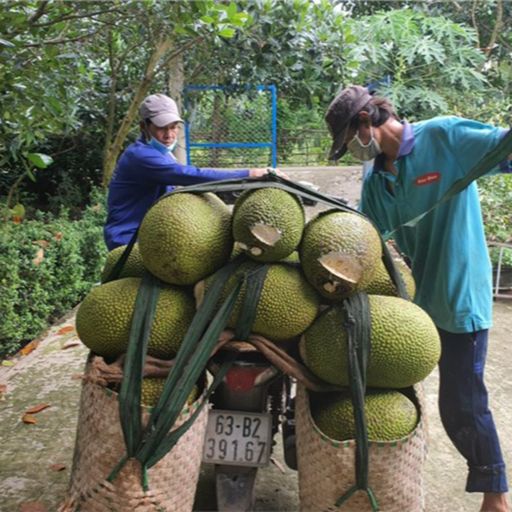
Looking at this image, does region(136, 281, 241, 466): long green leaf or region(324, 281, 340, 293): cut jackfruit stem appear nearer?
region(136, 281, 241, 466): long green leaf

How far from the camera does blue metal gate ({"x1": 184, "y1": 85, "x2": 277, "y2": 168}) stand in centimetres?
726

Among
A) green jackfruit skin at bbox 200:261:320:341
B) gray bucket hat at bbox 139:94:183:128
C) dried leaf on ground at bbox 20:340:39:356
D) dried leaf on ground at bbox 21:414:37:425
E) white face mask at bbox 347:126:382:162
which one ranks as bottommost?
dried leaf on ground at bbox 20:340:39:356

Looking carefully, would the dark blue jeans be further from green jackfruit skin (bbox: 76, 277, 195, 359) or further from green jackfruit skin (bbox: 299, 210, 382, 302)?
green jackfruit skin (bbox: 76, 277, 195, 359)

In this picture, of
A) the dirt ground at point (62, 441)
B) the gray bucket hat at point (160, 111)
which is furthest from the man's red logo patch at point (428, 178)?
the gray bucket hat at point (160, 111)

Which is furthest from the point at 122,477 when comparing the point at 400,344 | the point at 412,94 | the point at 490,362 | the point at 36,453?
the point at 412,94

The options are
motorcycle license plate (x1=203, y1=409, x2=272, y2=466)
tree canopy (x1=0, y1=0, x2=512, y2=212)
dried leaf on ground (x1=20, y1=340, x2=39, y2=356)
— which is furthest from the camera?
dried leaf on ground (x1=20, y1=340, x2=39, y2=356)

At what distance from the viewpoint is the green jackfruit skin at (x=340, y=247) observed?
1.43 meters

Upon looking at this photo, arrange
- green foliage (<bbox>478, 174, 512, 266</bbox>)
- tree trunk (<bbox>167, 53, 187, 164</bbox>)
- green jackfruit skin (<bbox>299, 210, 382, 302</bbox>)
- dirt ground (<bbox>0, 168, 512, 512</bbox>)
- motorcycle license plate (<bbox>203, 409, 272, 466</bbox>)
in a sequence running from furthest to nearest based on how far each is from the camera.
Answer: tree trunk (<bbox>167, 53, 187, 164</bbox>) < green foliage (<bbox>478, 174, 512, 266</bbox>) < dirt ground (<bbox>0, 168, 512, 512</bbox>) < motorcycle license plate (<bbox>203, 409, 272, 466</bbox>) < green jackfruit skin (<bbox>299, 210, 382, 302</bbox>)

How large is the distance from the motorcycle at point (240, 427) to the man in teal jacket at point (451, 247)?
66cm

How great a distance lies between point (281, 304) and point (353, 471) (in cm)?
46

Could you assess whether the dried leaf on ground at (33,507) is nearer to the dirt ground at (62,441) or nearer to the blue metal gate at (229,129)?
the dirt ground at (62,441)

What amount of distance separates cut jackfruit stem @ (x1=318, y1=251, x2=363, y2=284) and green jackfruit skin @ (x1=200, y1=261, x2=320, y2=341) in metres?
0.12

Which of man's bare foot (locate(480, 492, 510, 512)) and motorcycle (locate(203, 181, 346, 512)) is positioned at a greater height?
motorcycle (locate(203, 181, 346, 512))

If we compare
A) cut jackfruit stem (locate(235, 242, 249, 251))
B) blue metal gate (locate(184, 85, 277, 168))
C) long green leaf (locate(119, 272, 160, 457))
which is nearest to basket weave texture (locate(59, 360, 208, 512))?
long green leaf (locate(119, 272, 160, 457))
